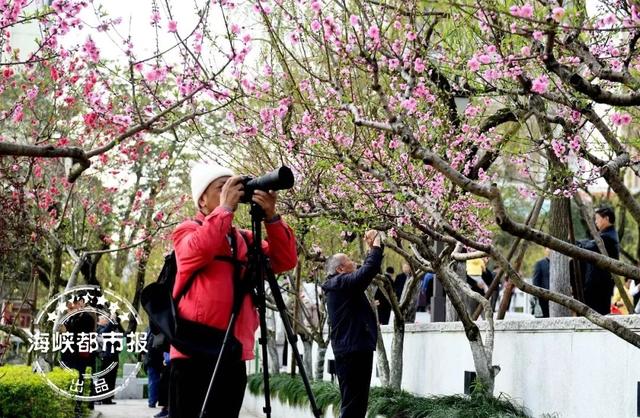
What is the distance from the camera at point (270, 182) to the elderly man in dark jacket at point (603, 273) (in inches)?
256

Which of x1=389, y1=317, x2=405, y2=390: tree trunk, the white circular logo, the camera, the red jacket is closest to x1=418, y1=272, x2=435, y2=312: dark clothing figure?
the white circular logo

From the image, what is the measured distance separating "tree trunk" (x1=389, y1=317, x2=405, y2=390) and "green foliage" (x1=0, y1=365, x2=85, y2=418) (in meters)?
4.11

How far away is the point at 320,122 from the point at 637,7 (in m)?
4.44

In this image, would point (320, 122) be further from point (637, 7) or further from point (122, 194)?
point (122, 194)

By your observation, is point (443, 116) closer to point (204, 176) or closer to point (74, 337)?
point (204, 176)

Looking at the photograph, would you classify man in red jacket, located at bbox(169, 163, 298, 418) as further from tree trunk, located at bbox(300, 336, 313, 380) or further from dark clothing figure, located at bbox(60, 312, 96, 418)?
tree trunk, located at bbox(300, 336, 313, 380)

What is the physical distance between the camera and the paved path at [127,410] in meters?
18.2

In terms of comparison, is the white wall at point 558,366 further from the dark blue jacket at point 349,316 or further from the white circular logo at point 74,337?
the white circular logo at point 74,337

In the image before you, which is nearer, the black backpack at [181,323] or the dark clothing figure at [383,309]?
the black backpack at [181,323]

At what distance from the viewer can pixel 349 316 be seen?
10.2 meters

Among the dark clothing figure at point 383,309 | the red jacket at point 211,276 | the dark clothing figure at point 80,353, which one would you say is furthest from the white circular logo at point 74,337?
the red jacket at point 211,276

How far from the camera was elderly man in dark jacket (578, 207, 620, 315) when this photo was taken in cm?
1166

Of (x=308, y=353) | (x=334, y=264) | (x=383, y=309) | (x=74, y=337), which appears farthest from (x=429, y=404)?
(x=383, y=309)

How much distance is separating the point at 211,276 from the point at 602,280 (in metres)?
6.89
